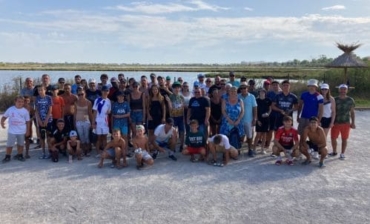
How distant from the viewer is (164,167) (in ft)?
23.3

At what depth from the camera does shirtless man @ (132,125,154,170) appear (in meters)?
6.98

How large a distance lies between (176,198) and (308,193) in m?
2.12

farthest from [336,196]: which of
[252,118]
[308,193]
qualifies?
[252,118]

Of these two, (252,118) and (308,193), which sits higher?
(252,118)

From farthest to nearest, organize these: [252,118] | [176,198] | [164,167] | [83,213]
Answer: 1. [252,118]
2. [164,167]
3. [176,198]
4. [83,213]

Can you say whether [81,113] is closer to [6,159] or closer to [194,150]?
[6,159]

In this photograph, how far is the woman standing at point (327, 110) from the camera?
7.69 m

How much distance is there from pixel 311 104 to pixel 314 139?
803 millimetres

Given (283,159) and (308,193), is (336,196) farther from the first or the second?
(283,159)

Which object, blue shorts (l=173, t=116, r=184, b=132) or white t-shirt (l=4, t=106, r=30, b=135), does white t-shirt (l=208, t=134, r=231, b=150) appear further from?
white t-shirt (l=4, t=106, r=30, b=135)

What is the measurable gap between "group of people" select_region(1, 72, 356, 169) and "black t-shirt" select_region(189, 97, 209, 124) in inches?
0.9

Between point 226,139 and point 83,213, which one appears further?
point 226,139

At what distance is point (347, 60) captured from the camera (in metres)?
→ 18.3

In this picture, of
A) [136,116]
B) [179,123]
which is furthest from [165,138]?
[136,116]
